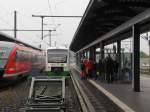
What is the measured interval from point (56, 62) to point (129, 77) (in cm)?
991

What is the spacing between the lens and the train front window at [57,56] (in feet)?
112

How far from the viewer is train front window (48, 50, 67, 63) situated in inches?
1343

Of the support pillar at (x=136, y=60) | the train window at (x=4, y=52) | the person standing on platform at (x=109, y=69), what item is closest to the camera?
the support pillar at (x=136, y=60)

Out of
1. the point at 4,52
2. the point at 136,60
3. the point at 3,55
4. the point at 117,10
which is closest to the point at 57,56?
the point at 4,52

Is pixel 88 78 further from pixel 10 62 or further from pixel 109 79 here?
pixel 10 62

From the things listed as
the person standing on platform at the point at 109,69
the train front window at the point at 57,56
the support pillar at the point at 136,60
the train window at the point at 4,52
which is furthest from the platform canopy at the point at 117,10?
the train front window at the point at 57,56

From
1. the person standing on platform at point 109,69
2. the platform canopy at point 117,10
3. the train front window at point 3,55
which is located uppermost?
the platform canopy at point 117,10

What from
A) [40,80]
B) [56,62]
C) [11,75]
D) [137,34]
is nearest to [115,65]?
[11,75]

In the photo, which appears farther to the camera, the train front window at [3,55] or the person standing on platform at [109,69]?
the person standing on platform at [109,69]

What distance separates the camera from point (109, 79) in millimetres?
26094

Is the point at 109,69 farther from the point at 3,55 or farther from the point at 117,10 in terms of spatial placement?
the point at 117,10

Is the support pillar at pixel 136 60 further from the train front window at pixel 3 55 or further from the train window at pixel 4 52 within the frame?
the train window at pixel 4 52

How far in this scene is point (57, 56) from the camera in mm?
34500

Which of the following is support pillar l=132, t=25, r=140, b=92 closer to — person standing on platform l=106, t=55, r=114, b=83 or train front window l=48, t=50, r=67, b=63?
person standing on platform l=106, t=55, r=114, b=83
